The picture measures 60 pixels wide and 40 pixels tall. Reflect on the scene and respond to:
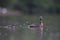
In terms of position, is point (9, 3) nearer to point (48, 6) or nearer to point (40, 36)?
point (48, 6)

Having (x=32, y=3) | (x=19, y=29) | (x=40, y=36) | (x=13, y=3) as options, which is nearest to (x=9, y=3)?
(x=13, y=3)

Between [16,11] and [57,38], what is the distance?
9.30 metres

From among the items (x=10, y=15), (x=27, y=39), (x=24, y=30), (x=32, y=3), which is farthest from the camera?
(x=32, y=3)

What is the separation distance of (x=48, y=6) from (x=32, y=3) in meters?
0.95

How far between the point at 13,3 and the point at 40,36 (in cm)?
878

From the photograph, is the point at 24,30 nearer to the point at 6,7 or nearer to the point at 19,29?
the point at 19,29

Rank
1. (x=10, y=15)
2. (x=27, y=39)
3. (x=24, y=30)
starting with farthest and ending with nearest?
(x=10, y=15) < (x=24, y=30) < (x=27, y=39)

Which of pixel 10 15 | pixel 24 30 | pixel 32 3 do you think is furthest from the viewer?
pixel 32 3

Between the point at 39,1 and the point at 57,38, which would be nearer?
the point at 57,38

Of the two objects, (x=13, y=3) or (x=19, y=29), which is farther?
(x=13, y=3)

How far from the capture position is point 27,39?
872cm

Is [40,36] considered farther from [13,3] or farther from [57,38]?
[13,3]

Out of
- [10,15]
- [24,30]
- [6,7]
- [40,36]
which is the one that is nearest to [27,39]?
[40,36]

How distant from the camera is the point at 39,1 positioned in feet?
58.9
